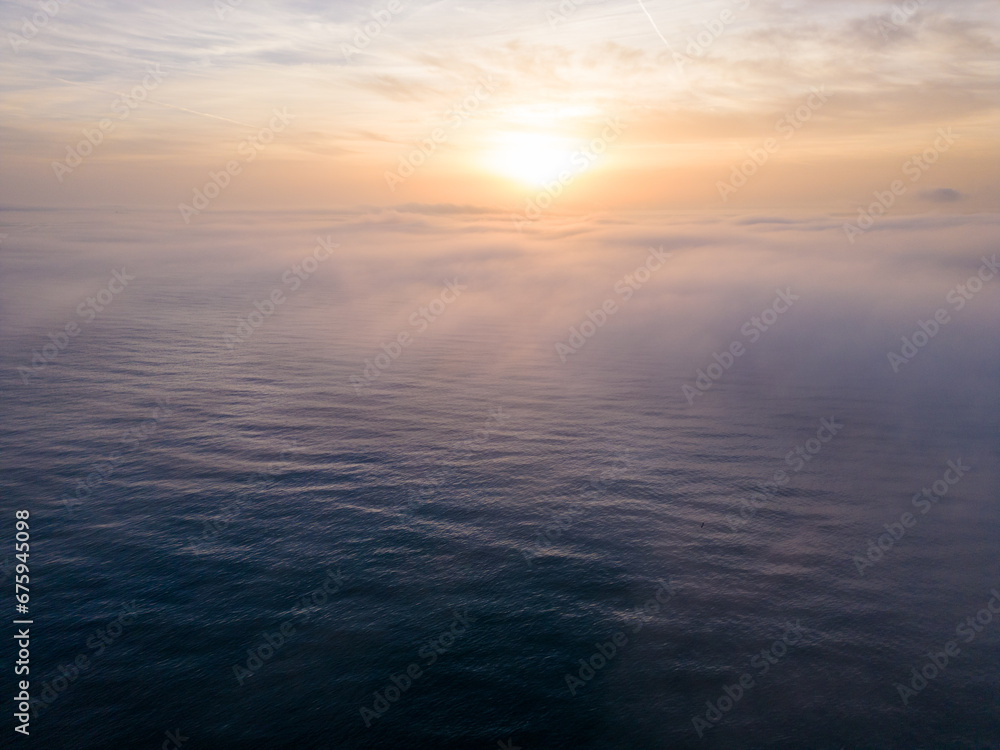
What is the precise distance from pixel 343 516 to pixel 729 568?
2546 inches

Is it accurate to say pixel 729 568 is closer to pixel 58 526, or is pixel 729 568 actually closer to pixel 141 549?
pixel 141 549

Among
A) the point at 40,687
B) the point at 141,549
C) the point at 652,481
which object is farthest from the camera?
the point at 652,481

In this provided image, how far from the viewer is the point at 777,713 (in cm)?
7100

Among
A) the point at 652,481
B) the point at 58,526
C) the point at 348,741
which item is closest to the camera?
the point at 348,741

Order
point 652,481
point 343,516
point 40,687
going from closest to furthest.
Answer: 1. point 40,687
2. point 343,516
3. point 652,481

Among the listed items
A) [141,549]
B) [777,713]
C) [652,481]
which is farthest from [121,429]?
[777,713]

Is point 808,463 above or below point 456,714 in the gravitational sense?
below

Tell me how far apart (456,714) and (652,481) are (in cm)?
7091

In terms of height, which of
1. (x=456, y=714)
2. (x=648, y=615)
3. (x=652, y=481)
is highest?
(x=456, y=714)

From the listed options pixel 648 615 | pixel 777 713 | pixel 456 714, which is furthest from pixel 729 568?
pixel 456 714

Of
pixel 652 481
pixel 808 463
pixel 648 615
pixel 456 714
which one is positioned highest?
pixel 456 714

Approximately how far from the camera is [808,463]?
144500 mm

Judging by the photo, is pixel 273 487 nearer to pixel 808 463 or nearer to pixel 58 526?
pixel 58 526

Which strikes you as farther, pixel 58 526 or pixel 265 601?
pixel 58 526
